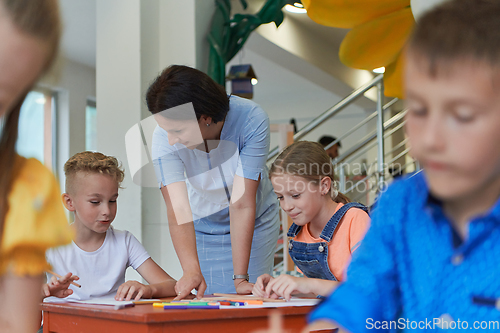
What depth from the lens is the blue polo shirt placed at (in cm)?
41

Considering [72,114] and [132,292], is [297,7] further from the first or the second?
[72,114]

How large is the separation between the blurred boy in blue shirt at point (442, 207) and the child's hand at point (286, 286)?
1.73 ft

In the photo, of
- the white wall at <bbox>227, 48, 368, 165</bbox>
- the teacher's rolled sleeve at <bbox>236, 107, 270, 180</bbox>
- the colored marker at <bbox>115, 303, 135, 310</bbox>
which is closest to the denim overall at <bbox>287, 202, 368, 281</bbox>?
the teacher's rolled sleeve at <bbox>236, 107, 270, 180</bbox>

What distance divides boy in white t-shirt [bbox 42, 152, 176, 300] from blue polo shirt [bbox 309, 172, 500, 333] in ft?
3.23

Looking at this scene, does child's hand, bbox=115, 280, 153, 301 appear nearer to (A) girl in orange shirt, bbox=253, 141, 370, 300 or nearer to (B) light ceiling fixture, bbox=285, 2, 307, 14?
(A) girl in orange shirt, bbox=253, 141, 370, 300

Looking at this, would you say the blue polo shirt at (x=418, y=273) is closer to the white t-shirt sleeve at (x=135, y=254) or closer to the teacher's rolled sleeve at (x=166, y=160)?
the teacher's rolled sleeve at (x=166, y=160)

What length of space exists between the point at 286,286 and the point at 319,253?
0.31 metres

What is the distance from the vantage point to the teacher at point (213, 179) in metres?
1.28

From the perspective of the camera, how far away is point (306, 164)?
1.41 m

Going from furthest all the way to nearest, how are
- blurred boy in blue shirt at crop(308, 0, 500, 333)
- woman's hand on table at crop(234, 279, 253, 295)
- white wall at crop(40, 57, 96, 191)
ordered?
white wall at crop(40, 57, 96, 191)
woman's hand on table at crop(234, 279, 253, 295)
blurred boy in blue shirt at crop(308, 0, 500, 333)

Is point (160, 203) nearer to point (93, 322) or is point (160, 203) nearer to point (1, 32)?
point (93, 322)

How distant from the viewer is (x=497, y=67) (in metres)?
0.35

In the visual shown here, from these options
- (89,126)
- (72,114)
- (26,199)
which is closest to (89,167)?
(26,199)

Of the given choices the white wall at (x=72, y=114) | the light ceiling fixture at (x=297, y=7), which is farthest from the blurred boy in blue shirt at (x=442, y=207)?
the white wall at (x=72, y=114)
